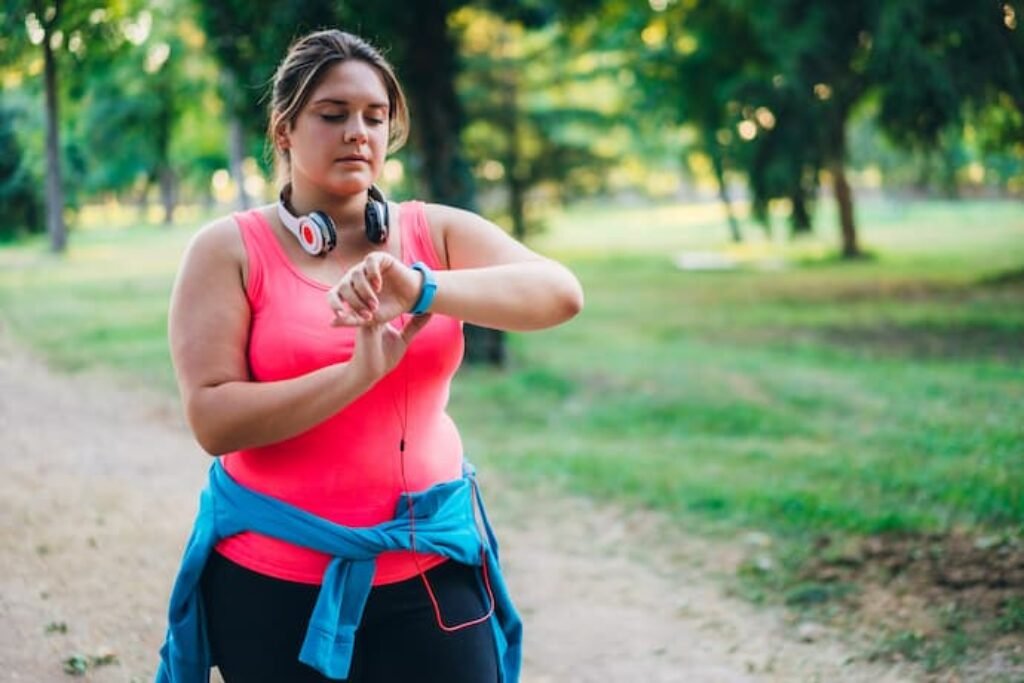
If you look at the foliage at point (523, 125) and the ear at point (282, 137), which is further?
the foliage at point (523, 125)

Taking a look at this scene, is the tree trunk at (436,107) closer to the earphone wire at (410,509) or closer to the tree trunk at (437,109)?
the tree trunk at (437,109)

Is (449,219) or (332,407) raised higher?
(449,219)

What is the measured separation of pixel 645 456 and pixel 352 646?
6130 mm

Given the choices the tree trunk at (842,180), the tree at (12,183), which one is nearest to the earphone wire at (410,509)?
the tree at (12,183)

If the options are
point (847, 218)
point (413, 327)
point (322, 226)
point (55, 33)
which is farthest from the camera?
point (847, 218)

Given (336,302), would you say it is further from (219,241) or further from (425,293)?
(219,241)

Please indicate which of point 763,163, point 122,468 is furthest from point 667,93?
point 122,468

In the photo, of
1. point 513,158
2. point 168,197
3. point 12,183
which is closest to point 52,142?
point 12,183

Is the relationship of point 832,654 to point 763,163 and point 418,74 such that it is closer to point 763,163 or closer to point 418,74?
point 418,74

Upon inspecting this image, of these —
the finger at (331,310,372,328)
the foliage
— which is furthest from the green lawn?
the finger at (331,310,372,328)

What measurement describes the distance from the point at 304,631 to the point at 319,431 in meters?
0.38

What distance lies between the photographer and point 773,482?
280 inches

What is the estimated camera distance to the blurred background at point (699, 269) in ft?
19.6

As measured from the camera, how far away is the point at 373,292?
6.08 feet
